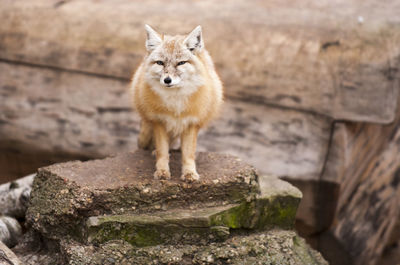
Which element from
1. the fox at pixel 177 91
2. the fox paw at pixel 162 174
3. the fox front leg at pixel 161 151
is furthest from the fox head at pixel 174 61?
the fox paw at pixel 162 174

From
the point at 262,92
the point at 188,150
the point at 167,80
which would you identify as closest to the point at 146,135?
the point at 188,150

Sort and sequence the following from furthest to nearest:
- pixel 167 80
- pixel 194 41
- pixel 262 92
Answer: pixel 262 92 → pixel 194 41 → pixel 167 80

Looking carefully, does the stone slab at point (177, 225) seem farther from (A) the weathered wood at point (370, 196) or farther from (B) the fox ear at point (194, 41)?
(A) the weathered wood at point (370, 196)

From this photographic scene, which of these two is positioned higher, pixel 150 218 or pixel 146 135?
pixel 146 135

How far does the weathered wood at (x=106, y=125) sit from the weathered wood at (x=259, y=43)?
0.61 feet

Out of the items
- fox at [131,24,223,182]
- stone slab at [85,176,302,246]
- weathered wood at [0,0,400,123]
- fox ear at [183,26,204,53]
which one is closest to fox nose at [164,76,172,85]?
fox at [131,24,223,182]

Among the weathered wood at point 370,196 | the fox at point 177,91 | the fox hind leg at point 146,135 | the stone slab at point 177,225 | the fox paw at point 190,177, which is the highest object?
the fox at point 177,91

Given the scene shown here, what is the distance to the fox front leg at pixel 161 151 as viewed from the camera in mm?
3982

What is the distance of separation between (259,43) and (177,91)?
282 centimetres

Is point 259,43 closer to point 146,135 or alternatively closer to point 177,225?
point 146,135

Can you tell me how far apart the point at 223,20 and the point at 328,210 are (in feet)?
8.92

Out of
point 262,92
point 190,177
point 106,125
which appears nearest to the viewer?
point 190,177

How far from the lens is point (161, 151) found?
403 cm

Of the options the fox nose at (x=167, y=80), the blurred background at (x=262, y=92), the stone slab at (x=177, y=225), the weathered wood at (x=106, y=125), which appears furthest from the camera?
the weathered wood at (x=106, y=125)
